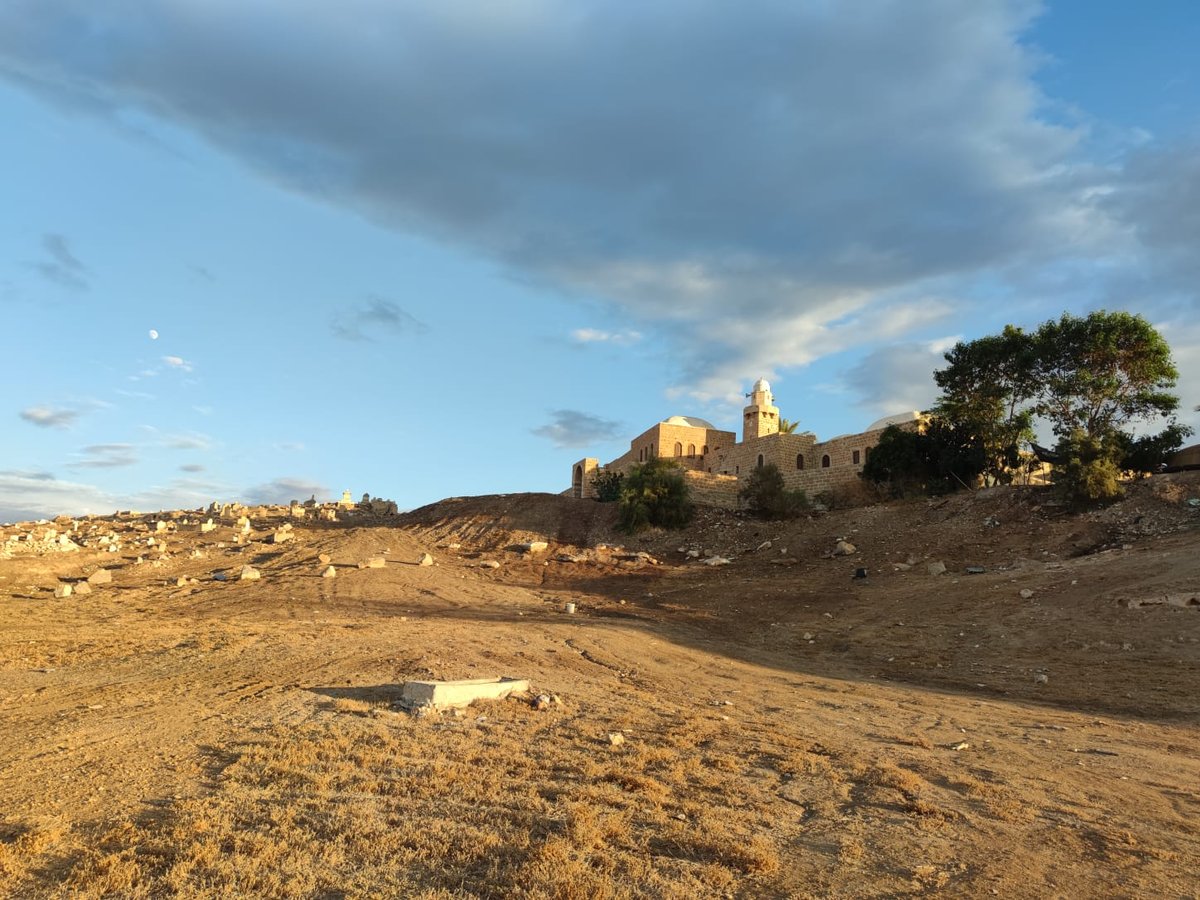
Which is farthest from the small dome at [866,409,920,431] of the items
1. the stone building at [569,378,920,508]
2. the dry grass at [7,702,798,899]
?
the dry grass at [7,702,798,899]

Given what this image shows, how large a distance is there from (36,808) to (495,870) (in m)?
3.73

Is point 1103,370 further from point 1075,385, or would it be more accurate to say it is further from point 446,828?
point 446,828

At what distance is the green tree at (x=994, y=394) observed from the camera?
100.0 feet

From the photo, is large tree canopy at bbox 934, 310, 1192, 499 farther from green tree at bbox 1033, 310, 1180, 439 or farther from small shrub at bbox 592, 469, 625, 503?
small shrub at bbox 592, 469, 625, 503

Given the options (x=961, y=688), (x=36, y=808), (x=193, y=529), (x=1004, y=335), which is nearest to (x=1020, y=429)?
(x=1004, y=335)

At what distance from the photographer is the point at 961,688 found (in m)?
11.9

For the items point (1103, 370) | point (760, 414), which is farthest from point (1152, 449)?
point (760, 414)

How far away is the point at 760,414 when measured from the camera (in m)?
47.9

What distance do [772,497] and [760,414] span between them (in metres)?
16.7

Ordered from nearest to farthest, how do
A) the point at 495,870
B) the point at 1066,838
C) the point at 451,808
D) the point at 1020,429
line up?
the point at 495,870, the point at 1066,838, the point at 451,808, the point at 1020,429

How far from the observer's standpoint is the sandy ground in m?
→ 4.79

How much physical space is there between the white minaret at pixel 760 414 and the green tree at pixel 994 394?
51.0 feet

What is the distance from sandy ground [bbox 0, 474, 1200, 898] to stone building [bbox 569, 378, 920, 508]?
37.8 feet

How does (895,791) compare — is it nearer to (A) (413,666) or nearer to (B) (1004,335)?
(A) (413,666)
